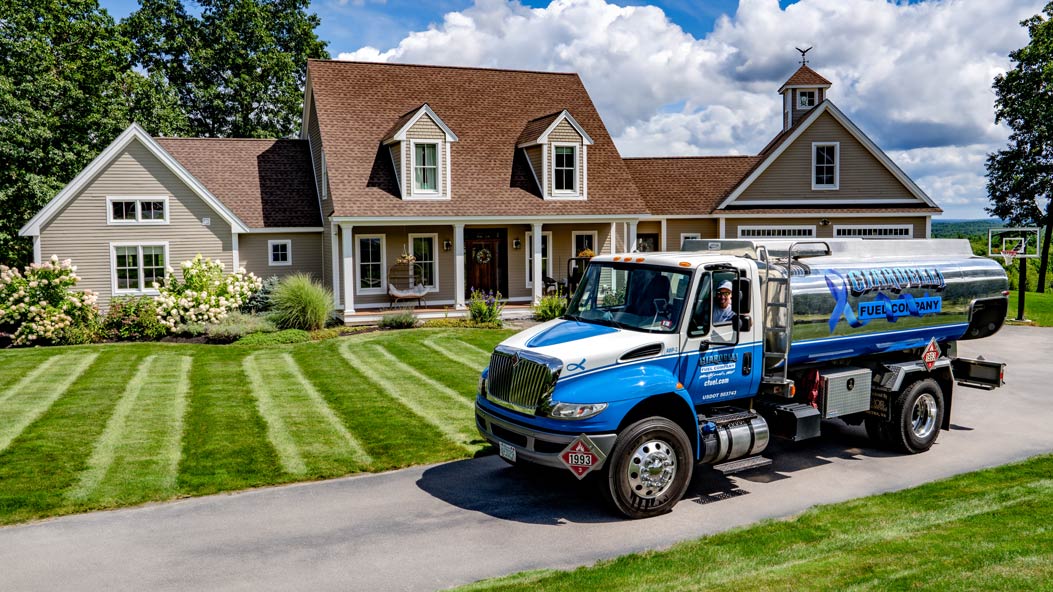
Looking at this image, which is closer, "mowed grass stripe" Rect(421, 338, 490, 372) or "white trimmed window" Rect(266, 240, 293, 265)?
"mowed grass stripe" Rect(421, 338, 490, 372)

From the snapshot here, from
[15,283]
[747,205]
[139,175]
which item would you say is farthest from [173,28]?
[747,205]

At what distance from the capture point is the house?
25406 mm

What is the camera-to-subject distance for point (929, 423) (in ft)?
38.3

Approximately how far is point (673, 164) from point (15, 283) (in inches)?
948

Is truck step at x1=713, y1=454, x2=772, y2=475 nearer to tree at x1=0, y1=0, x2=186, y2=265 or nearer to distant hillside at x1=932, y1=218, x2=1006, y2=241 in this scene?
distant hillside at x1=932, y1=218, x2=1006, y2=241

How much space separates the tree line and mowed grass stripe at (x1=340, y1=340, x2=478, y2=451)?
751 inches

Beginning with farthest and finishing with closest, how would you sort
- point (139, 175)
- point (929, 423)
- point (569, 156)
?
1. point (569, 156)
2. point (139, 175)
3. point (929, 423)

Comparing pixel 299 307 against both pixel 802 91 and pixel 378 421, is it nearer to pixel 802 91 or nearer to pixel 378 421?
pixel 378 421

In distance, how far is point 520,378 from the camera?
29.8 feet

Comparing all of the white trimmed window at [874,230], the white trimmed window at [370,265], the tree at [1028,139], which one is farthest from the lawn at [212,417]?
the tree at [1028,139]

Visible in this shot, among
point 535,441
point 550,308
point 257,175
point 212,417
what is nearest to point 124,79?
point 257,175

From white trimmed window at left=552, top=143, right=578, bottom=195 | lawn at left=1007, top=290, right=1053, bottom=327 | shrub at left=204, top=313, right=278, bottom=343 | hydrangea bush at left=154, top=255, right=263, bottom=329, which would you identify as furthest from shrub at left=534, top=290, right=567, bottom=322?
lawn at left=1007, top=290, right=1053, bottom=327

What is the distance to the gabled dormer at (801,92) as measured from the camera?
35250 mm

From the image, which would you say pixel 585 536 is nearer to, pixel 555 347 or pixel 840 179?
pixel 555 347
